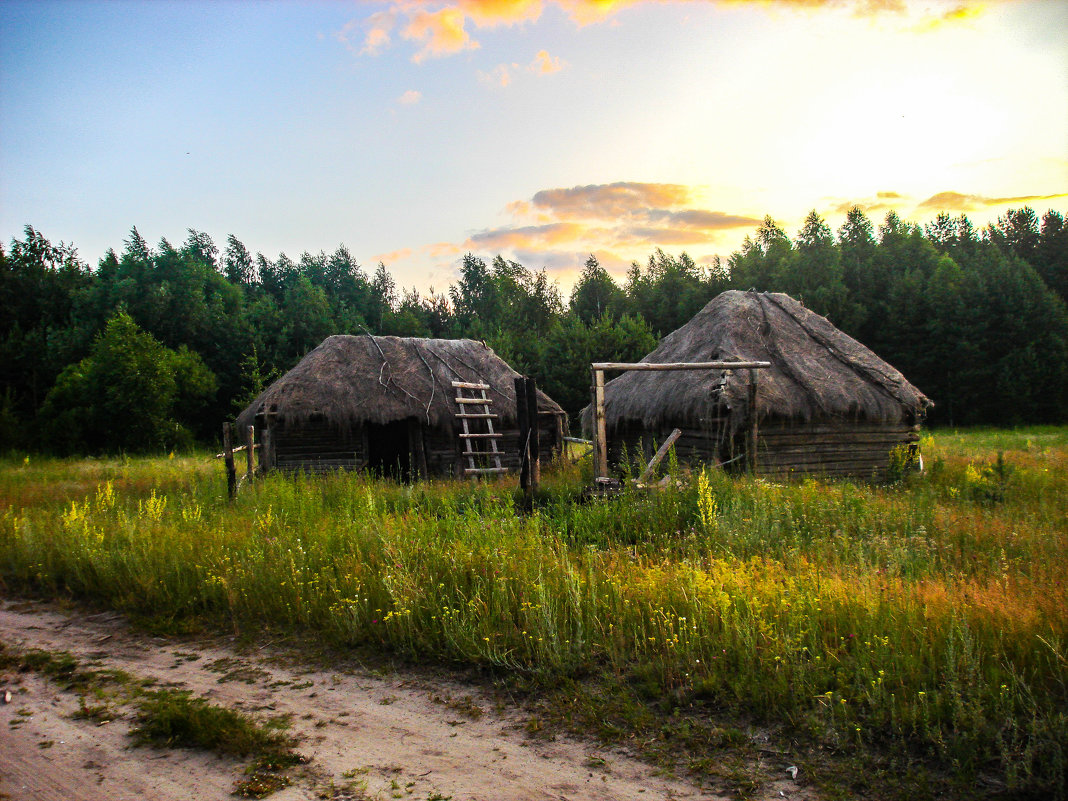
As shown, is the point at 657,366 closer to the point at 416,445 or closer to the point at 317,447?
the point at 416,445

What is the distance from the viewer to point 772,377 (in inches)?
481

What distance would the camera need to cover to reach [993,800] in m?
2.82

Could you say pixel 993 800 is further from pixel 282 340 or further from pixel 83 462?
pixel 282 340

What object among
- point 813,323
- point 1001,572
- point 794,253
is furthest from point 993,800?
point 794,253

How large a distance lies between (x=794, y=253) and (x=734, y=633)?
41.5 m

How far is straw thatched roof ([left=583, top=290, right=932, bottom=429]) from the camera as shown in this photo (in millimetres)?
11898

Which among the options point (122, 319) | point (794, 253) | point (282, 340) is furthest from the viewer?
point (794, 253)

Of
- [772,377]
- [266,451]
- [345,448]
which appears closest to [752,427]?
[772,377]

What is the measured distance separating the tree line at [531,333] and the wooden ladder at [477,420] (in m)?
18.1

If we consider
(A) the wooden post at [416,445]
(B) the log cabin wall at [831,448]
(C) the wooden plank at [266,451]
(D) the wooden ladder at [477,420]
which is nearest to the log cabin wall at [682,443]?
(B) the log cabin wall at [831,448]

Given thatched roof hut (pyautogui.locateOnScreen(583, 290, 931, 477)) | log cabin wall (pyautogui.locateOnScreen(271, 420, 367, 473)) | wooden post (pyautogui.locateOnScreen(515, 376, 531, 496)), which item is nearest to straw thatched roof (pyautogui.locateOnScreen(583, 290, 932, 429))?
thatched roof hut (pyautogui.locateOnScreen(583, 290, 931, 477))

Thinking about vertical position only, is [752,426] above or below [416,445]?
above

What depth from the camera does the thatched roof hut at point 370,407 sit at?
15.2m

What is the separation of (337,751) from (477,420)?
41.0 feet
